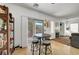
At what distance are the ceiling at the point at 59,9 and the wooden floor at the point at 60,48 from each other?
19.8 inches

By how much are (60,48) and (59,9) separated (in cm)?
78

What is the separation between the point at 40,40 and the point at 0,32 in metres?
0.76

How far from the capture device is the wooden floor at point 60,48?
184 cm

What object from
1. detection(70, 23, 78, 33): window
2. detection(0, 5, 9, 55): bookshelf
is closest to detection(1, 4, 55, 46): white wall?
detection(0, 5, 9, 55): bookshelf

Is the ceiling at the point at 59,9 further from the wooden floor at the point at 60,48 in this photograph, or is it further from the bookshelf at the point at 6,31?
the wooden floor at the point at 60,48

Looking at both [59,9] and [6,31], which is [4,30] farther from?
[59,9]

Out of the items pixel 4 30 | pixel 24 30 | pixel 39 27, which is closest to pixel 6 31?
pixel 4 30

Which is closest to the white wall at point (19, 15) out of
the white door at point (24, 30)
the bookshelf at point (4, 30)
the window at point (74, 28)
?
the white door at point (24, 30)

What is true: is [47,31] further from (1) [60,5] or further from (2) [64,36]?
(1) [60,5]

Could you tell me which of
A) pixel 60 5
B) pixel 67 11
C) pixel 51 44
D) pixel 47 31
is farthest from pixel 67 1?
pixel 51 44

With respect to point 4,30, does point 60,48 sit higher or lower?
lower

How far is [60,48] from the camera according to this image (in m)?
2.07

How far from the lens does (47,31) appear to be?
6.79ft
